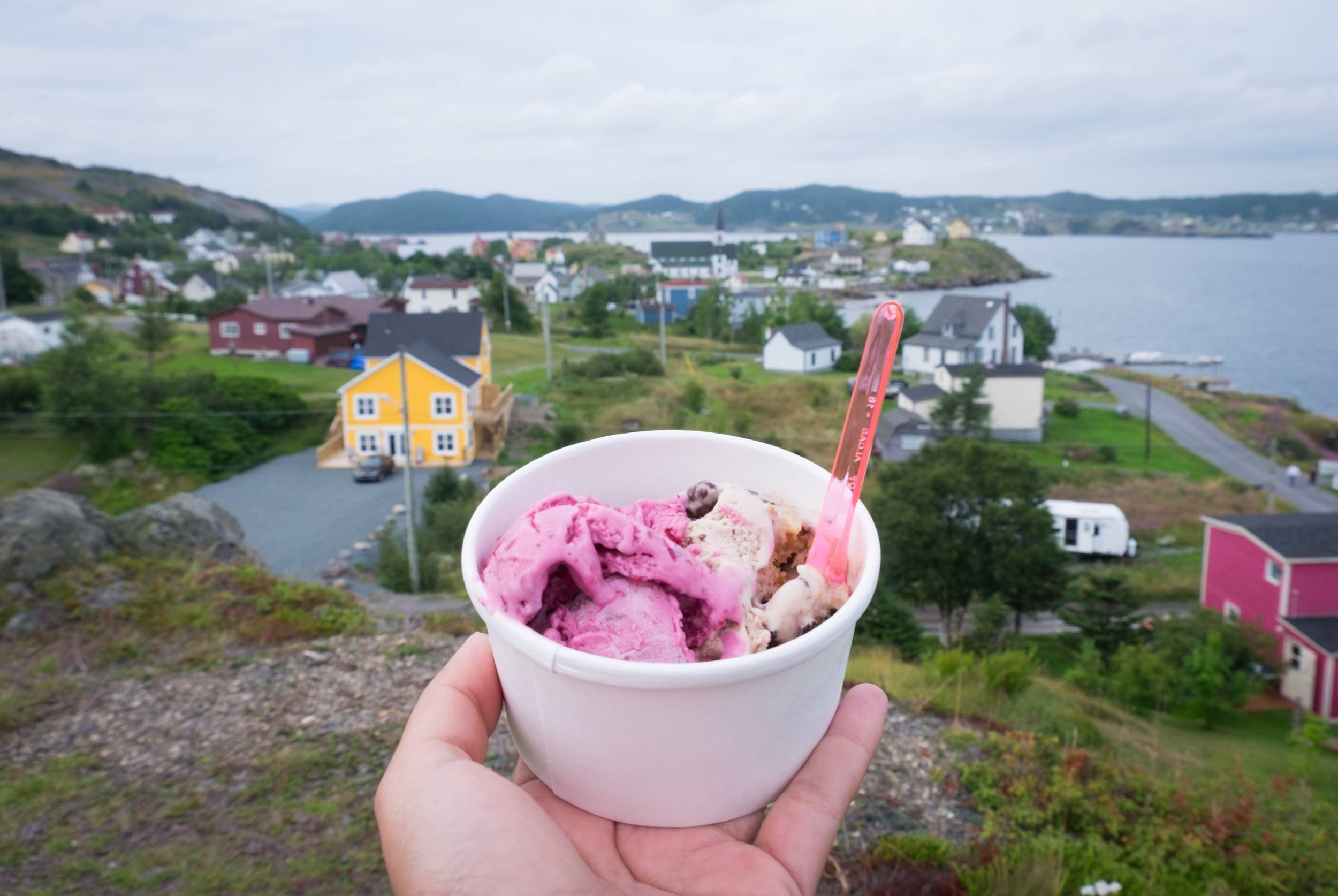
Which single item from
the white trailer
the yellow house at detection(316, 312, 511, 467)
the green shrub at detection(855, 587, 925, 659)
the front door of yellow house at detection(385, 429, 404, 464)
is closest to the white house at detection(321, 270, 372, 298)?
the yellow house at detection(316, 312, 511, 467)

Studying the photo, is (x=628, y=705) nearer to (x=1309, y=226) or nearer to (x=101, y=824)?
(x=101, y=824)

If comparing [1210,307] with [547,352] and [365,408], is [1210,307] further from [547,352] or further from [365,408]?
[365,408]

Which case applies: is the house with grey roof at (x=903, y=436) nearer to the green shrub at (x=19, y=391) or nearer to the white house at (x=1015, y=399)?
the white house at (x=1015, y=399)

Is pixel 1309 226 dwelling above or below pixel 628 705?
above

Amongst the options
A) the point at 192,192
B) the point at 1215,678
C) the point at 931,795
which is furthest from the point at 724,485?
the point at 192,192

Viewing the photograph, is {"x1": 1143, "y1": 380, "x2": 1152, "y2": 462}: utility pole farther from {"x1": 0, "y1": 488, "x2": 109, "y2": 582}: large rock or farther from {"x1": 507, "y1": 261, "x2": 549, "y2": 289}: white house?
{"x1": 507, "y1": 261, "x2": 549, "y2": 289}: white house
